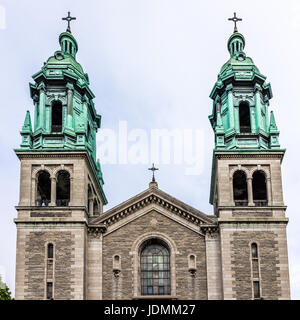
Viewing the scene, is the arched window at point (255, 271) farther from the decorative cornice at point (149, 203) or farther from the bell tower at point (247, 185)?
the decorative cornice at point (149, 203)

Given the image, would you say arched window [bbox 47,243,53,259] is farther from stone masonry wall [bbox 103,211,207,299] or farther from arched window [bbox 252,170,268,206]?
arched window [bbox 252,170,268,206]

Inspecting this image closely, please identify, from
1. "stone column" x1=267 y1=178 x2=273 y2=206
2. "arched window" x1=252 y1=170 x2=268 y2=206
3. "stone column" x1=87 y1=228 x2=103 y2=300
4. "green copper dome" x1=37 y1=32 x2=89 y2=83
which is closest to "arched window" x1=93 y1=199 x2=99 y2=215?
"stone column" x1=87 y1=228 x2=103 y2=300

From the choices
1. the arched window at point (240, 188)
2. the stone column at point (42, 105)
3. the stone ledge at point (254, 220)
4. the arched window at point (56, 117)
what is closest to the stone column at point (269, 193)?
the stone ledge at point (254, 220)

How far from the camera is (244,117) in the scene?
41.6 m

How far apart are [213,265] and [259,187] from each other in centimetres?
613

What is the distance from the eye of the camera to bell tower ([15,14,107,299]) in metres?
34.8

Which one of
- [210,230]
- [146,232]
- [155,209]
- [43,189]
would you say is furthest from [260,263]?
[43,189]

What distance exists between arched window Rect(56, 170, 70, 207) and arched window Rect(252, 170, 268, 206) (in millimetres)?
10320
